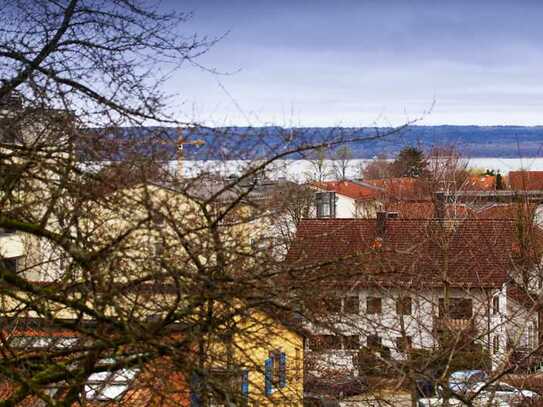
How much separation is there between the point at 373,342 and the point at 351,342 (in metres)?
0.41

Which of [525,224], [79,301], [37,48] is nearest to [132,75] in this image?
[37,48]

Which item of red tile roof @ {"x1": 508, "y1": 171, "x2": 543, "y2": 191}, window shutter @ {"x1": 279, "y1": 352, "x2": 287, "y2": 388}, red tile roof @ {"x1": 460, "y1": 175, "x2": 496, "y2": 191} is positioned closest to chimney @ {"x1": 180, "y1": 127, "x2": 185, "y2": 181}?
window shutter @ {"x1": 279, "y1": 352, "x2": 287, "y2": 388}

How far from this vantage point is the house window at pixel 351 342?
434 centimetres

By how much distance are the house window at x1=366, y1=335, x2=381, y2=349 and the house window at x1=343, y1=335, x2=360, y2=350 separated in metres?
0.10

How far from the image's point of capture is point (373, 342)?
474cm

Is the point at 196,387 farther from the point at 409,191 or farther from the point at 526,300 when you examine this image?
the point at 409,191

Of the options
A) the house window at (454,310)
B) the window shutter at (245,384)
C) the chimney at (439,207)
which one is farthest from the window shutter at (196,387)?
the chimney at (439,207)

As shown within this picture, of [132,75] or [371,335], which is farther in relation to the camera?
[132,75]

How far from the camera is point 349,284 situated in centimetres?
455

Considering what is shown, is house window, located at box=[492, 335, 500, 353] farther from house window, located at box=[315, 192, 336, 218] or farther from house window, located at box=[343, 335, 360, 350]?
house window, located at box=[343, 335, 360, 350]

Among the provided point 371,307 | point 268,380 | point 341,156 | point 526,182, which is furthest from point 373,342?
point 526,182

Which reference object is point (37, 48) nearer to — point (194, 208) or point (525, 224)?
point (194, 208)

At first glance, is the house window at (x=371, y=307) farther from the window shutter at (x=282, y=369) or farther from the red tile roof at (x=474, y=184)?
the red tile roof at (x=474, y=184)

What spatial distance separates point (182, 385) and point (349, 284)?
3.24 ft
